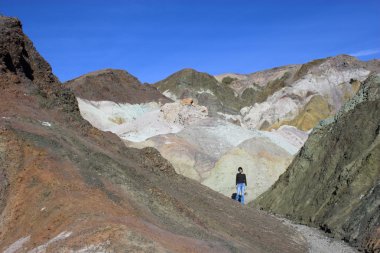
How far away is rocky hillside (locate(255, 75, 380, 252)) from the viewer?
17.3 meters

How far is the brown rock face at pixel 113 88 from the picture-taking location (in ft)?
242

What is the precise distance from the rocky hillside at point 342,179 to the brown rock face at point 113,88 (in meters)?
48.5

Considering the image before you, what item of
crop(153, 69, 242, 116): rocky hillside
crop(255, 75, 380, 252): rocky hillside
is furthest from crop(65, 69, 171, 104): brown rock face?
crop(255, 75, 380, 252): rocky hillside

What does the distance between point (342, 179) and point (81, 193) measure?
1225 centimetres

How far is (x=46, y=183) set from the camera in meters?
11.8

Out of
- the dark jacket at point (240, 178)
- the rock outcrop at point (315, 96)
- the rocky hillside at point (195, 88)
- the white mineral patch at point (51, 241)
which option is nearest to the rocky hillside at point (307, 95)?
the rock outcrop at point (315, 96)

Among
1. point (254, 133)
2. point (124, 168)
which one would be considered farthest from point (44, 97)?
point (254, 133)

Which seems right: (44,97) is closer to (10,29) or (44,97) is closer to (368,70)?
(10,29)

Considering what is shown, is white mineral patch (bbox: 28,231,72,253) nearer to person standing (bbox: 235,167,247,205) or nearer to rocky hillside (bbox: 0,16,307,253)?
rocky hillside (bbox: 0,16,307,253)

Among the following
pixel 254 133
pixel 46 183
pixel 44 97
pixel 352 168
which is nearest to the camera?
pixel 46 183

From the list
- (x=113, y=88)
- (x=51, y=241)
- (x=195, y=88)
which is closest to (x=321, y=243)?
(x=51, y=241)

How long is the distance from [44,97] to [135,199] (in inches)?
239

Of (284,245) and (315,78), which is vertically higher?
(315,78)

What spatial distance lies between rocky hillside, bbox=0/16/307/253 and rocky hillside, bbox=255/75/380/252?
1.89 meters
